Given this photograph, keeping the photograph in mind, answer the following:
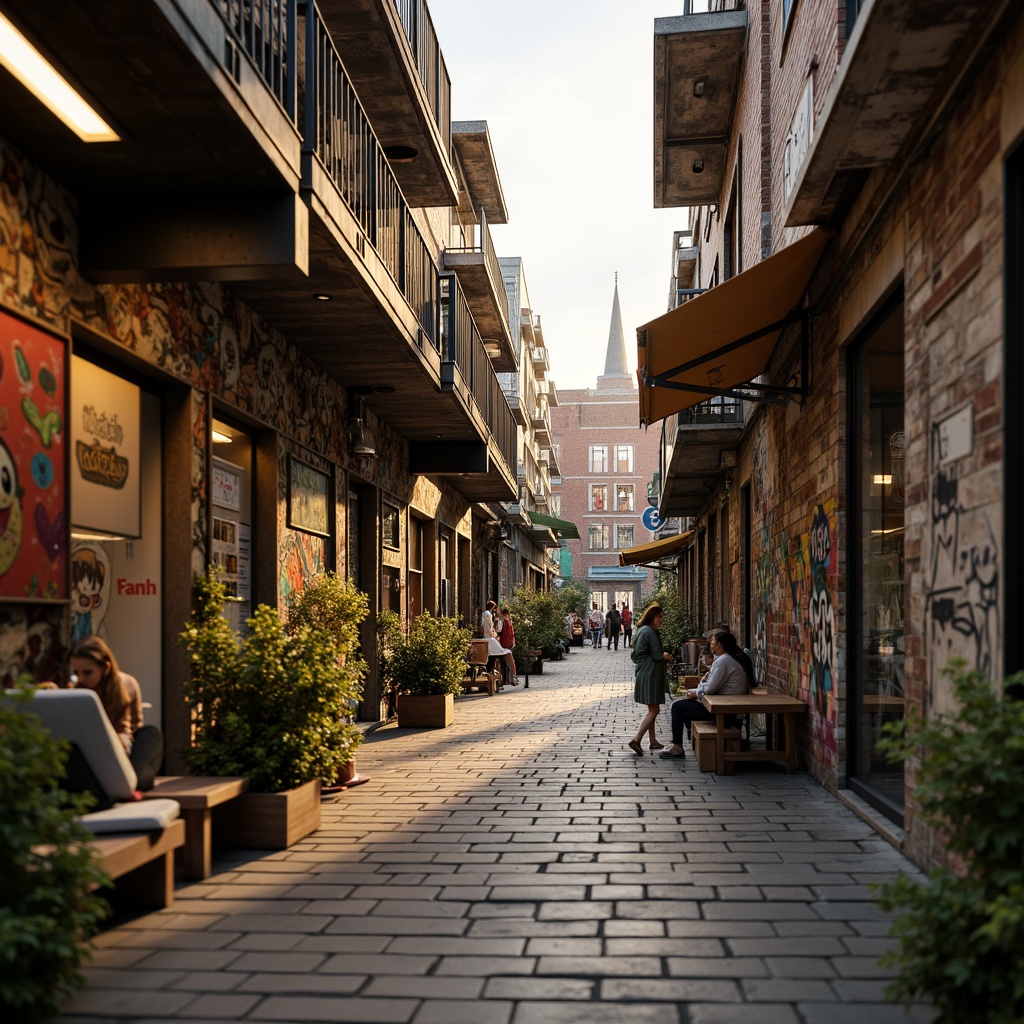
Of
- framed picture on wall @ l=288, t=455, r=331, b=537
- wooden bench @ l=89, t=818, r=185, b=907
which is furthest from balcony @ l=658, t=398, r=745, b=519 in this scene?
wooden bench @ l=89, t=818, r=185, b=907

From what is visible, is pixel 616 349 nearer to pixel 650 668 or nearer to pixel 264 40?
pixel 650 668

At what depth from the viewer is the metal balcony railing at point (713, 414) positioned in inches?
581

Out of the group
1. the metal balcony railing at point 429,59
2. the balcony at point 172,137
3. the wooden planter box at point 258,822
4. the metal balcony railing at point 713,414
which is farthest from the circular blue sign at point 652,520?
the balcony at point 172,137

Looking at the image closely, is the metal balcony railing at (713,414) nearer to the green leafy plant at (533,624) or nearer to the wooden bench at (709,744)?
the wooden bench at (709,744)

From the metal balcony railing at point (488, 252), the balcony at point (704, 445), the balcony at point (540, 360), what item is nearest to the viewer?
the balcony at point (704, 445)

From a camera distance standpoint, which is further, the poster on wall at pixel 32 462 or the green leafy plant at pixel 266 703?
the green leafy plant at pixel 266 703

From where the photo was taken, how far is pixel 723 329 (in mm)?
9820

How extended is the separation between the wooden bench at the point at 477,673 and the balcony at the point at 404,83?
753 centimetres

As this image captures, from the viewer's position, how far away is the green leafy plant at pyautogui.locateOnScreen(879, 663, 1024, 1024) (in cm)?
321

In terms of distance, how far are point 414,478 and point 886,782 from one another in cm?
1058

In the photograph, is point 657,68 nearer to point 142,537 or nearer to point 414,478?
point 414,478

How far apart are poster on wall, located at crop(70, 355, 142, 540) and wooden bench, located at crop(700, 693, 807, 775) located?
197 inches

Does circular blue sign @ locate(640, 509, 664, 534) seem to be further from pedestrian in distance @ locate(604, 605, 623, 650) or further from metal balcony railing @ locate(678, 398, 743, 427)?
metal balcony railing @ locate(678, 398, 743, 427)

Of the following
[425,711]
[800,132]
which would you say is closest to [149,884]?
[800,132]
